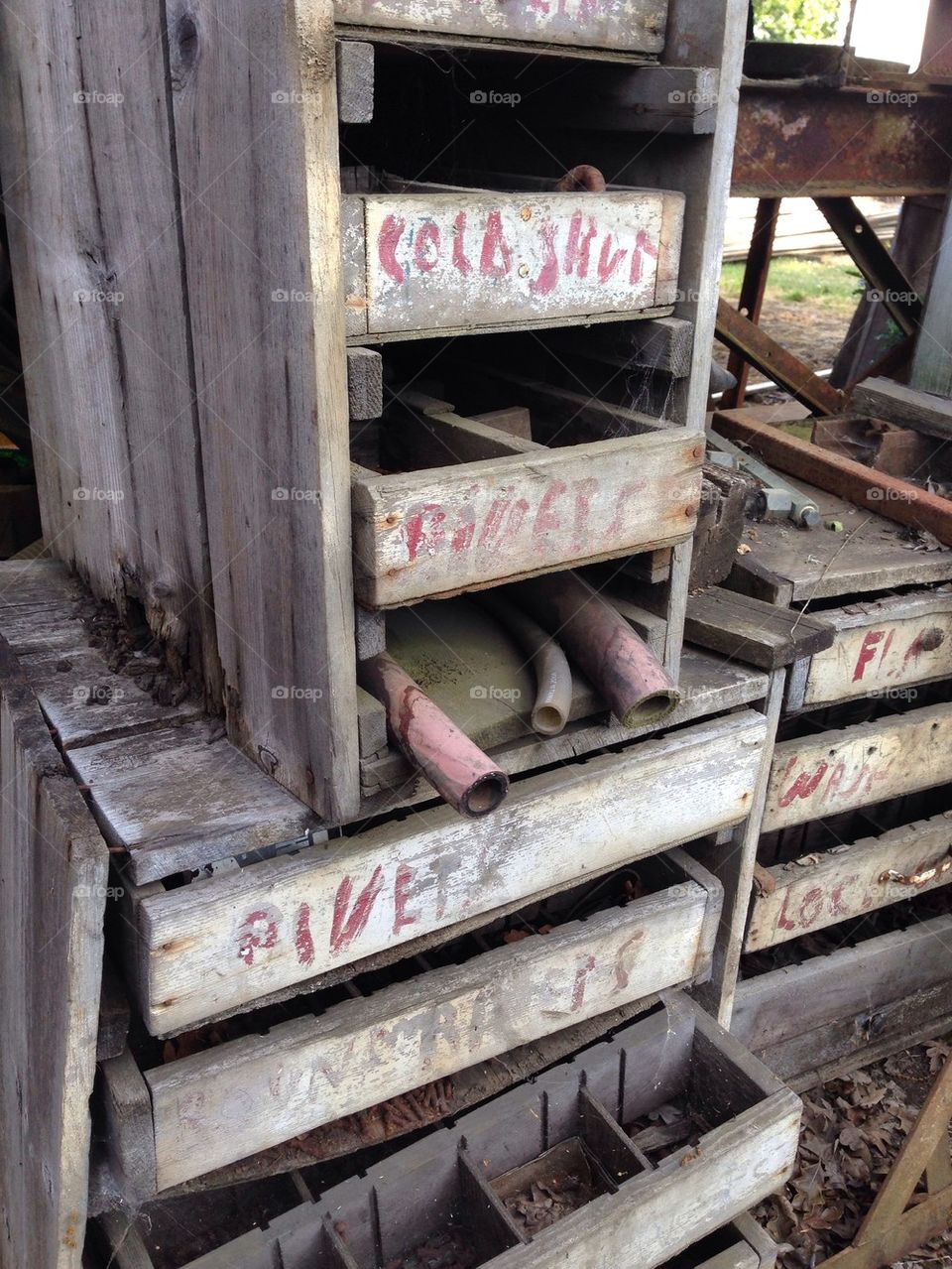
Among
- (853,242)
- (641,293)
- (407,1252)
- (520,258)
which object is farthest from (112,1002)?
(853,242)

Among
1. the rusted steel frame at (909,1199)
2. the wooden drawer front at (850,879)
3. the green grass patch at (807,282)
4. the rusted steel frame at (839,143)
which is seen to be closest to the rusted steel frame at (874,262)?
the rusted steel frame at (839,143)

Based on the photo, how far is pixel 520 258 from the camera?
1.91 meters

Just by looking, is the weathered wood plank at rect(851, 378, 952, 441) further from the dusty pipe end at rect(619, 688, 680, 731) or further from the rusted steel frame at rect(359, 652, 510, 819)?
the rusted steel frame at rect(359, 652, 510, 819)

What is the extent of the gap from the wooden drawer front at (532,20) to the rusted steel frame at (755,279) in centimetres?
328

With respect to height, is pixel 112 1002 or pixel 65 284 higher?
pixel 65 284

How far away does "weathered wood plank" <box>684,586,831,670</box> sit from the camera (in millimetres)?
2605

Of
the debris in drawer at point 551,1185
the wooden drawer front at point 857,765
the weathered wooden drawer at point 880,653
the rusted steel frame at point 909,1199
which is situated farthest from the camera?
the rusted steel frame at point 909,1199

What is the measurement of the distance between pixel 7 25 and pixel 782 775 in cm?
256

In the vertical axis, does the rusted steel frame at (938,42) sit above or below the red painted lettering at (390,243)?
above

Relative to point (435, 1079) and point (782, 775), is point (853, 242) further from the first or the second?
point (435, 1079)

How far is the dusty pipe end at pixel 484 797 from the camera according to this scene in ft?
5.91

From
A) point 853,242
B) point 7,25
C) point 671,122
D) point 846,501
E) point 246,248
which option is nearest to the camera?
point 246,248

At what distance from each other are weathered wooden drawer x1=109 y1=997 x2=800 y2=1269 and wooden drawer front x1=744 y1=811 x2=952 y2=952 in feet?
1.51

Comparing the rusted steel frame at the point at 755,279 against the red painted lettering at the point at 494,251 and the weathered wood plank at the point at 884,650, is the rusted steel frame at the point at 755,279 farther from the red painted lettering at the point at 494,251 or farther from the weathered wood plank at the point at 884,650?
the red painted lettering at the point at 494,251
